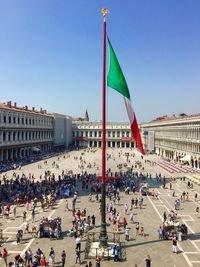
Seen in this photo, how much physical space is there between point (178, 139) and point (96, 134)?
77.7 meters

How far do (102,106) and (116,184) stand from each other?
24058 millimetres

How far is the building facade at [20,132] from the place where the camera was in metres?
72.0

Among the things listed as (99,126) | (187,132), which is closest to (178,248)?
(187,132)

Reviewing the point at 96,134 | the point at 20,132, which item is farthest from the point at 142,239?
the point at 96,134

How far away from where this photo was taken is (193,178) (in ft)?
163

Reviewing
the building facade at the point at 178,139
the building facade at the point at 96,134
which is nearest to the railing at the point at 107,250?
the building facade at the point at 178,139

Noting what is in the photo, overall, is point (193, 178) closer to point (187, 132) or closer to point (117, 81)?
point (187, 132)

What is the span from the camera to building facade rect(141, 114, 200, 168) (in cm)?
6653

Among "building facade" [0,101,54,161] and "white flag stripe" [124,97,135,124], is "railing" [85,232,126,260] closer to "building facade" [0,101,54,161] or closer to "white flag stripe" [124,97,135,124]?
"white flag stripe" [124,97,135,124]

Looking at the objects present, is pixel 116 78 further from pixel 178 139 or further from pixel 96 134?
pixel 96 134

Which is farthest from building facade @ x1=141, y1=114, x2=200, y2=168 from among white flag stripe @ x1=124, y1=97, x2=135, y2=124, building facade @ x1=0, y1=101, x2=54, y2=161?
white flag stripe @ x1=124, y1=97, x2=135, y2=124

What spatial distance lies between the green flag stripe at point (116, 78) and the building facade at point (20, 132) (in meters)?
55.1

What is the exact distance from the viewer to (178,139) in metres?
79.5

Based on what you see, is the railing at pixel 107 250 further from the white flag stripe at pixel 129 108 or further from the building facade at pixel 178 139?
the building facade at pixel 178 139
